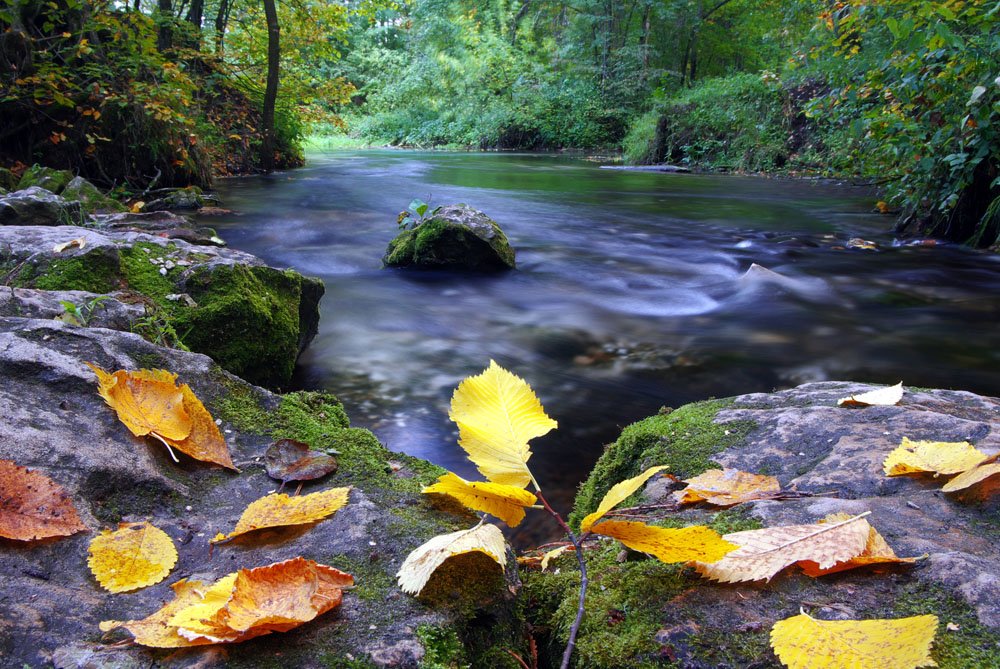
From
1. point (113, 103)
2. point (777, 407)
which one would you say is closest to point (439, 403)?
point (777, 407)

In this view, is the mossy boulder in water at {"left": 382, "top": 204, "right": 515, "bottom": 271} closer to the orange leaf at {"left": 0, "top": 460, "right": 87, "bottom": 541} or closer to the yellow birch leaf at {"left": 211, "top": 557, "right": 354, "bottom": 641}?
the orange leaf at {"left": 0, "top": 460, "right": 87, "bottom": 541}

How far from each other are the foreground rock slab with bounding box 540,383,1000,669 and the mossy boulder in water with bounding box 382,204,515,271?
4877mm

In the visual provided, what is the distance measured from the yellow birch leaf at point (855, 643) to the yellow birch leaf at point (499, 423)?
48 cm

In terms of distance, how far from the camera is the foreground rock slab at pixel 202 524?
879mm

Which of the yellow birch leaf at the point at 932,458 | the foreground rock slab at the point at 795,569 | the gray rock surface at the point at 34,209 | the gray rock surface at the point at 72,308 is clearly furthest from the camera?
the gray rock surface at the point at 34,209

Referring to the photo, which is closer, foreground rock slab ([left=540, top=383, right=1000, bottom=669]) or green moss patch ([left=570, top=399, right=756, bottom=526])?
foreground rock slab ([left=540, top=383, right=1000, bottom=669])

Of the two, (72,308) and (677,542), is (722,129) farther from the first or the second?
(677,542)

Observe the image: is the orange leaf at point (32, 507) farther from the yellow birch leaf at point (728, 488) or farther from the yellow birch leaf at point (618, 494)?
the yellow birch leaf at point (728, 488)

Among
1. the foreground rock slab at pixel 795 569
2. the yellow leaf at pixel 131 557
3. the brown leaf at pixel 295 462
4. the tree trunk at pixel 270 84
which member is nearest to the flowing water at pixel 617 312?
the foreground rock slab at pixel 795 569

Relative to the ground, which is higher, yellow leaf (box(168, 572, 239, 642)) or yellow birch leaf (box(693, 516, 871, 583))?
yellow birch leaf (box(693, 516, 871, 583))

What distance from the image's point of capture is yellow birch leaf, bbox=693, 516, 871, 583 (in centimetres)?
100

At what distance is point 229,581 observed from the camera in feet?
3.24

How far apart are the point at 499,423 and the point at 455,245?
544 cm

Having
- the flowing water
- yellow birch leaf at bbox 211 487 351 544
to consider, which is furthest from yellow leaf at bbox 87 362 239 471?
the flowing water
